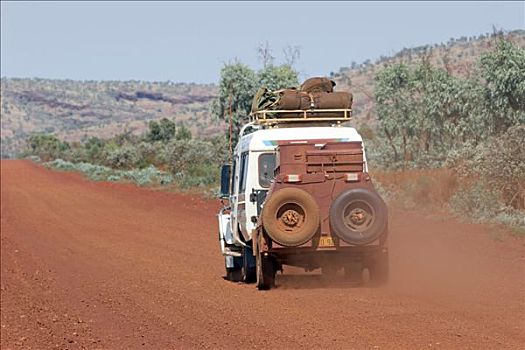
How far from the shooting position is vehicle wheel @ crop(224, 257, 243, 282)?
15602 millimetres

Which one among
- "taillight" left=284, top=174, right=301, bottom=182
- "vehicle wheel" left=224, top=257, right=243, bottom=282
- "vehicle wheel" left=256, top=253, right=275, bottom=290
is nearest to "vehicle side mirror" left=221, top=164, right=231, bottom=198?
"vehicle wheel" left=224, top=257, right=243, bottom=282

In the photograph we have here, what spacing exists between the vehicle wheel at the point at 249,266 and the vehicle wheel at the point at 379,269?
6.51 ft

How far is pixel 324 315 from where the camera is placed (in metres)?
11.1

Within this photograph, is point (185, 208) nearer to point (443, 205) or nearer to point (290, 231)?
point (443, 205)

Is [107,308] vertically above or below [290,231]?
below

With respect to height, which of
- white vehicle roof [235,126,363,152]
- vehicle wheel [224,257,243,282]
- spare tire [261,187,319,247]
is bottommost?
vehicle wheel [224,257,243,282]

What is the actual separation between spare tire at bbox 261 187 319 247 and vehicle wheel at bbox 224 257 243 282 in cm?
280

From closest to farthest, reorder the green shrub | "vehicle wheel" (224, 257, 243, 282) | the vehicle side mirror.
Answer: "vehicle wheel" (224, 257, 243, 282) < the vehicle side mirror < the green shrub

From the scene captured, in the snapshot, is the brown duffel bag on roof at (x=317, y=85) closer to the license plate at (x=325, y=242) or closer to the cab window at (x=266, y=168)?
the cab window at (x=266, y=168)

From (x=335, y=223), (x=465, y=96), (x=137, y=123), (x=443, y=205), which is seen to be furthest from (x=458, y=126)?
(x=137, y=123)

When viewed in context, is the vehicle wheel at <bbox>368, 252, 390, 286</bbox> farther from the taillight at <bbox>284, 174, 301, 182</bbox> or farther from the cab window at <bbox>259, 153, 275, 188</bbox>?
the cab window at <bbox>259, 153, 275, 188</bbox>

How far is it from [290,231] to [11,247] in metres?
13.5

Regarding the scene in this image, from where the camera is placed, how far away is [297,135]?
14281 mm

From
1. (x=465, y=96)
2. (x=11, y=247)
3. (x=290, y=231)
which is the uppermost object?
(x=465, y=96)
